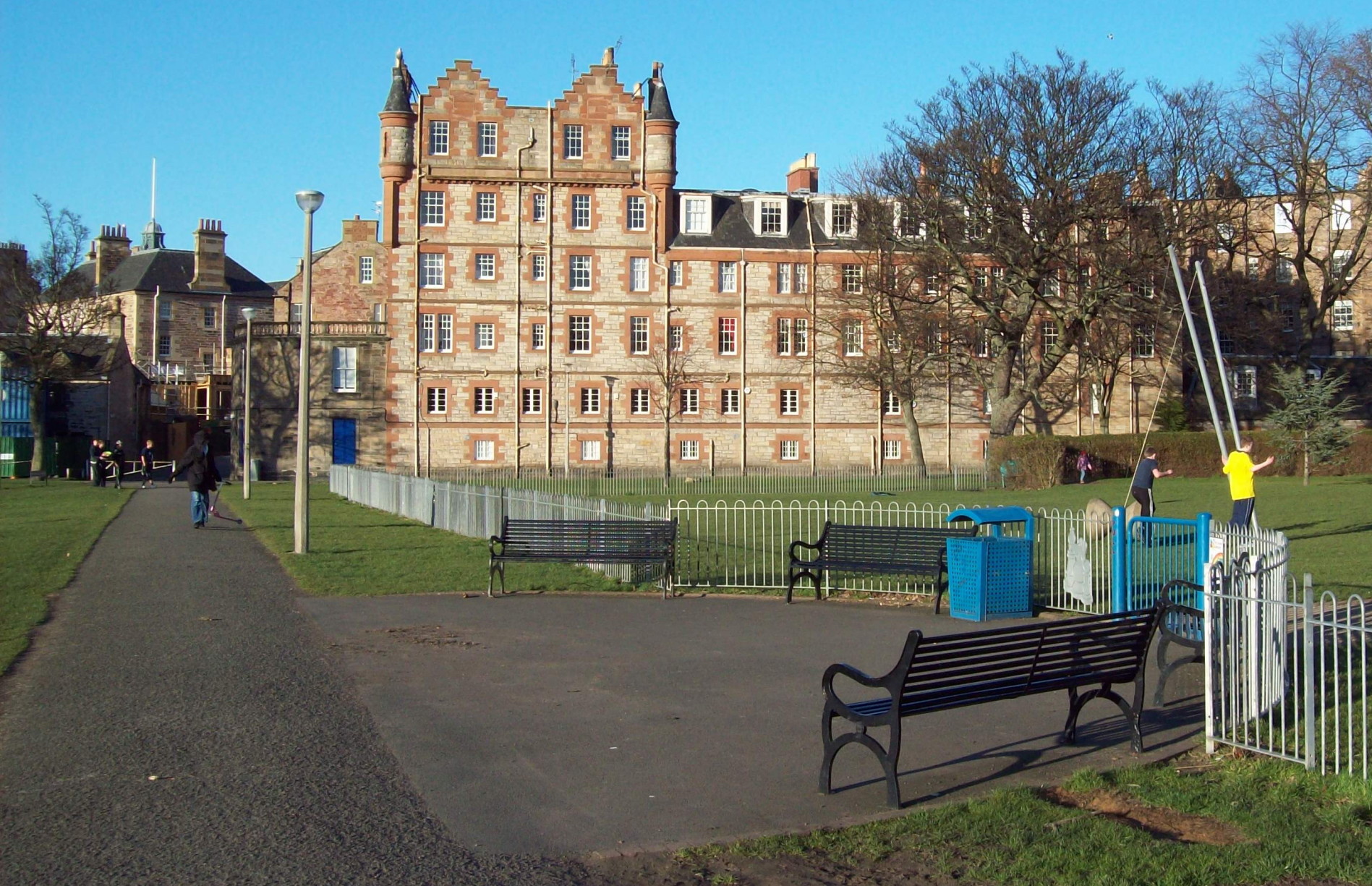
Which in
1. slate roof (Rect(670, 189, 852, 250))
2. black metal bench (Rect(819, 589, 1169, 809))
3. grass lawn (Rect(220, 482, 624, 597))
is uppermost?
slate roof (Rect(670, 189, 852, 250))

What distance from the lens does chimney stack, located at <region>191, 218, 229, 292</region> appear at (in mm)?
93250

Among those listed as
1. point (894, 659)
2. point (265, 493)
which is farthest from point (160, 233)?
point (894, 659)

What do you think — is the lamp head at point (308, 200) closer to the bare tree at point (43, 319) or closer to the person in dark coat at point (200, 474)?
A: the person in dark coat at point (200, 474)

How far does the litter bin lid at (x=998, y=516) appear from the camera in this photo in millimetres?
14461

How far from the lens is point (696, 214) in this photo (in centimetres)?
5972

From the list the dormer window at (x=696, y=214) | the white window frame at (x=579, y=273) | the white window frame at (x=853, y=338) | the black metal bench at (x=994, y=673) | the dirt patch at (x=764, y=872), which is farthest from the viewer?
the dormer window at (x=696, y=214)

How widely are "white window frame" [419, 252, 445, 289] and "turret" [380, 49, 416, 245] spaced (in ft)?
5.03

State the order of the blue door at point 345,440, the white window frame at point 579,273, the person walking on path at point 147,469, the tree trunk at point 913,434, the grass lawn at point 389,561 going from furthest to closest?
the blue door at point 345,440
the white window frame at point 579,273
the tree trunk at point 913,434
the person walking on path at point 147,469
the grass lawn at point 389,561

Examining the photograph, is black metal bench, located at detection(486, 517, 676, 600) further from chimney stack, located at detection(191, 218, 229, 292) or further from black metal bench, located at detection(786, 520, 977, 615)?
chimney stack, located at detection(191, 218, 229, 292)

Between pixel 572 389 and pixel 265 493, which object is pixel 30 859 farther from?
pixel 572 389

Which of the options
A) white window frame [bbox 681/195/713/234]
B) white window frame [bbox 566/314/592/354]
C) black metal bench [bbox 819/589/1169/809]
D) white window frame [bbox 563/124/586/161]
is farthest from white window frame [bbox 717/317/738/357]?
black metal bench [bbox 819/589/1169/809]

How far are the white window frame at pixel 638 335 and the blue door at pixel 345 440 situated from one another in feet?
45.4

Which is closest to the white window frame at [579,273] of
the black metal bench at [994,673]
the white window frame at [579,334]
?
the white window frame at [579,334]

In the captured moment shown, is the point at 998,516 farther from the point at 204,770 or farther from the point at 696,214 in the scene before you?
the point at 696,214
